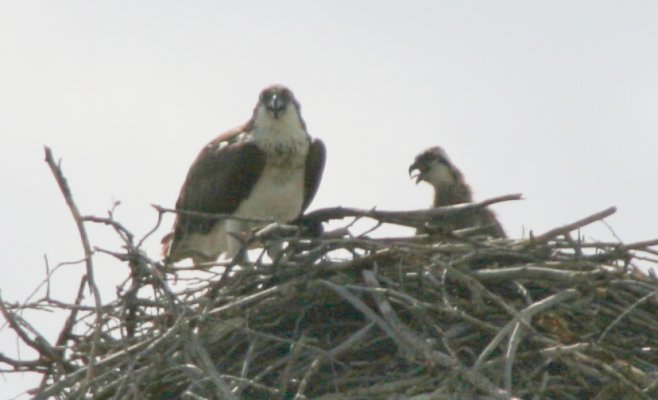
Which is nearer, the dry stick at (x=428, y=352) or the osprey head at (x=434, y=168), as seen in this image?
the dry stick at (x=428, y=352)

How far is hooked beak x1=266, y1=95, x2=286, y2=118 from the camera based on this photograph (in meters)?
9.70

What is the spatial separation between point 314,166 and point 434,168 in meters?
1.39

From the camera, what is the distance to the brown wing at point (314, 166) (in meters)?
9.86

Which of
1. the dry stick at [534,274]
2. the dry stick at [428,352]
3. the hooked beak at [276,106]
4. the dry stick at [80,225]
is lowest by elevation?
the dry stick at [428,352]

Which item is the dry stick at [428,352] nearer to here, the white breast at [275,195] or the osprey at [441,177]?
the white breast at [275,195]

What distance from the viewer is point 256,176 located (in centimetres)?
966

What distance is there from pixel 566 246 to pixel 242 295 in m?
1.49

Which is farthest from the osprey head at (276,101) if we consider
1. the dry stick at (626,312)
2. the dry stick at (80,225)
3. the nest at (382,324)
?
the dry stick at (80,225)

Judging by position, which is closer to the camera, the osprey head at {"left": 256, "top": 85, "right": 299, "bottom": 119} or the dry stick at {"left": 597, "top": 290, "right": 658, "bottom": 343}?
the dry stick at {"left": 597, "top": 290, "right": 658, "bottom": 343}

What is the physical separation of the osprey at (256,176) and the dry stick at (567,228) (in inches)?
94.6

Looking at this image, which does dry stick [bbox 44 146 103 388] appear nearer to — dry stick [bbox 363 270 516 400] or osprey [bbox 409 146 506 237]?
dry stick [bbox 363 270 516 400]

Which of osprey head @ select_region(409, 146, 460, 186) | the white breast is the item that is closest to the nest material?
the white breast

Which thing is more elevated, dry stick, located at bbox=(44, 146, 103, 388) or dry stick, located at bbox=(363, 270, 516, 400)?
dry stick, located at bbox=(44, 146, 103, 388)

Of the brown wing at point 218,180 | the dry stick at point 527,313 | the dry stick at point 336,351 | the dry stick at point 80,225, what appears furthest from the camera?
the brown wing at point 218,180
